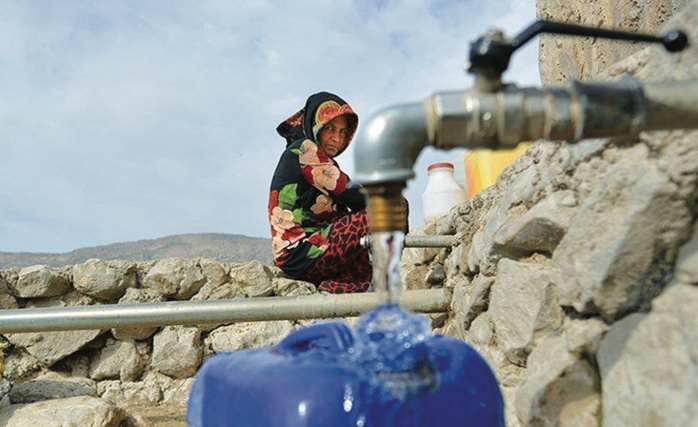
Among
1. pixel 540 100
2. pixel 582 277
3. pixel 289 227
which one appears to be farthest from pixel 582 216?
pixel 289 227

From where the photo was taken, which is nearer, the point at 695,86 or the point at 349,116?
the point at 695,86

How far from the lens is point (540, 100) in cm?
81

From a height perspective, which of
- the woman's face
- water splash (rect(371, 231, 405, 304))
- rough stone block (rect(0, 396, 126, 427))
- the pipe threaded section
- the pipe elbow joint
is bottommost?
rough stone block (rect(0, 396, 126, 427))

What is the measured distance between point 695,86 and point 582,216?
38cm

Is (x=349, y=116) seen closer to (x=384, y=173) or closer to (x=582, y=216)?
(x=582, y=216)

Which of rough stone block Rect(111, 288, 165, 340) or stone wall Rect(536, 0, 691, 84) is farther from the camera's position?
rough stone block Rect(111, 288, 165, 340)

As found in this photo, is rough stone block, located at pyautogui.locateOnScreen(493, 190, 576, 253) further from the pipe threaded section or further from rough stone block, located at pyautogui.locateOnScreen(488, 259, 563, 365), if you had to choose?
the pipe threaded section

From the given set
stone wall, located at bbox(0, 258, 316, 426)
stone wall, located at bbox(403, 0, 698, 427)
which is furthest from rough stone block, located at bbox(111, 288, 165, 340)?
stone wall, located at bbox(403, 0, 698, 427)

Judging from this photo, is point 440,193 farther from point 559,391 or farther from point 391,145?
point 391,145

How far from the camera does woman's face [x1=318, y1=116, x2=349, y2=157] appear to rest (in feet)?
10.5

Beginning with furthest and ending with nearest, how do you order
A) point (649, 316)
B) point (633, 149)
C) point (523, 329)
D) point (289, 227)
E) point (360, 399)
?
1. point (289, 227)
2. point (523, 329)
3. point (633, 149)
4. point (649, 316)
5. point (360, 399)

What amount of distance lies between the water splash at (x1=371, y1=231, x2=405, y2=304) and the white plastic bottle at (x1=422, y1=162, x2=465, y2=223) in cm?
316

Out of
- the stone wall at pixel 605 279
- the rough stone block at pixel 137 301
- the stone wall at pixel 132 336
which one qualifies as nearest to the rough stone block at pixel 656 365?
the stone wall at pixel 605 279

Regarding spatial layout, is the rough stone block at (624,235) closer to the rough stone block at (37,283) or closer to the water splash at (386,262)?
the water splash at (386,262)
